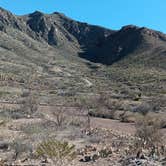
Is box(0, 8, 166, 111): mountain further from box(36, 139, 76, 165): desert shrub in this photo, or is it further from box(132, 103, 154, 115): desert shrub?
box(36, 139, 76, 165): desert shrub

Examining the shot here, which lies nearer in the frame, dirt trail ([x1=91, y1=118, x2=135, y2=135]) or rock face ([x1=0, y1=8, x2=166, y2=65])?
dirt trail ([x1=91, y1=118, x2=135, y2=135])

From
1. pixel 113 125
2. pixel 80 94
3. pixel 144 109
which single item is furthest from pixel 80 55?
pixel 113 125

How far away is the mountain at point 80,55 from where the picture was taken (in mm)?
82562

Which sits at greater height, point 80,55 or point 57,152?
point 80,55

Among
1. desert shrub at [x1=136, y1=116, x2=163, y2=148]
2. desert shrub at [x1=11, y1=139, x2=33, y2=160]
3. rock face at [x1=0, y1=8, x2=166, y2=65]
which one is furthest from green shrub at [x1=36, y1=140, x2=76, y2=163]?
rock face at [x1=0, y1=8, x2=166, y2=65]

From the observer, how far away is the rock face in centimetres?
12788

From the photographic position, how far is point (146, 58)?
111125 mm

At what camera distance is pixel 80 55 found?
502ft

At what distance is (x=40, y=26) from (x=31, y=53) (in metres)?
50.8

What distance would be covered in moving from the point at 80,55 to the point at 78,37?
3403 centimetres

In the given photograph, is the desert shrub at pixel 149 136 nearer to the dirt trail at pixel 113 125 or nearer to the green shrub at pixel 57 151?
the green shrub at pixel 57 151

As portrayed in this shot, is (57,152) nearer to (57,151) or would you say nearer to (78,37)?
(57,151)

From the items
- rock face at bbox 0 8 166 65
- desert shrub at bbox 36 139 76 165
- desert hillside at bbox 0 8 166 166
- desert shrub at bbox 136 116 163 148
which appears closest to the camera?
desert shrub at bbox 36 139 76 165

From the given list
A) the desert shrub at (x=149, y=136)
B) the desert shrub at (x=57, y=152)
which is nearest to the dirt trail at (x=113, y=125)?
the desert shrub at (x=149, y=136)
